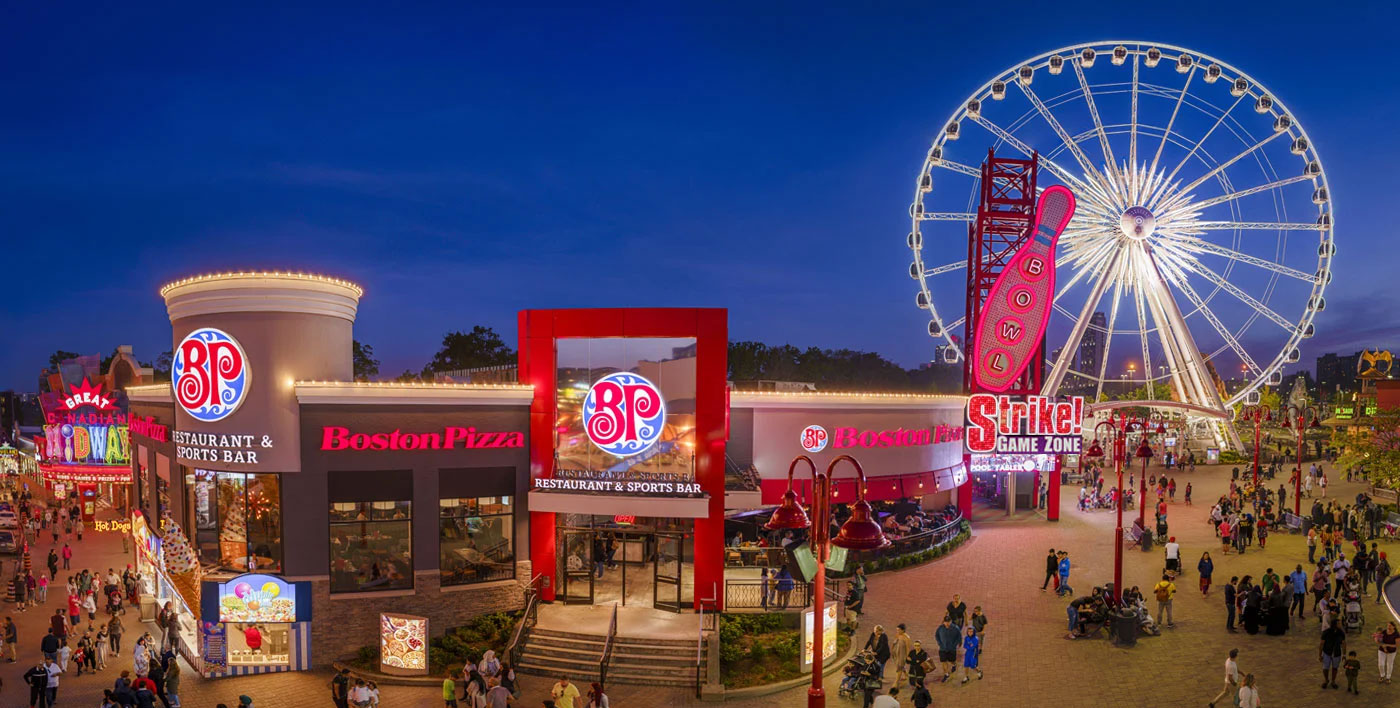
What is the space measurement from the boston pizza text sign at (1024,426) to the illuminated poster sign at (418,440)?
21371 millimetres

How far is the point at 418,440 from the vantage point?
2216cm

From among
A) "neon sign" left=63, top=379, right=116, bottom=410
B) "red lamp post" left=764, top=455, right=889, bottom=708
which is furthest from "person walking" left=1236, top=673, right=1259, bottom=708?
"neon sign" left=63, top=379, right=116, bottom=410

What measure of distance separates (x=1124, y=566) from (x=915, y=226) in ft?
71.0

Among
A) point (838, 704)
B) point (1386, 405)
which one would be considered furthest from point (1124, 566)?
point (1386, 405)

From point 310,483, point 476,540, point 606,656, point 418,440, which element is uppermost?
point 418,440

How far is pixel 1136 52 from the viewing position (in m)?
42.1

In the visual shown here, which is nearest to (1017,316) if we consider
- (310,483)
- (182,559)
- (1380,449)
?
(1380,449)

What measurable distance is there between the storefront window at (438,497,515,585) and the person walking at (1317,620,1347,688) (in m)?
19.7

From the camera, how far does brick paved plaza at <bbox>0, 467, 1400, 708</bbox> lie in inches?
720

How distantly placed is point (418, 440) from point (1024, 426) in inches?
1033

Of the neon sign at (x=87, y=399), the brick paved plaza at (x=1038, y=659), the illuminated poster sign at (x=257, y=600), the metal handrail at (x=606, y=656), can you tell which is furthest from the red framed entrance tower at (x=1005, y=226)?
the neon sign at (x=87, y=399)

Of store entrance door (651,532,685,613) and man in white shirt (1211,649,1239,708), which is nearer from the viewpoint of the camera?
man in white shirt (1211,649,1239,708)

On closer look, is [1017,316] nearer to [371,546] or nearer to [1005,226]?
[1005,226]

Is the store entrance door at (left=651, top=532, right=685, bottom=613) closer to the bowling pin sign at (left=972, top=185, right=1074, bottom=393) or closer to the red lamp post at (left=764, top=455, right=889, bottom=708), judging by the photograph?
the red lamp post at (left=764, top=455, right=889, bottom=708)
